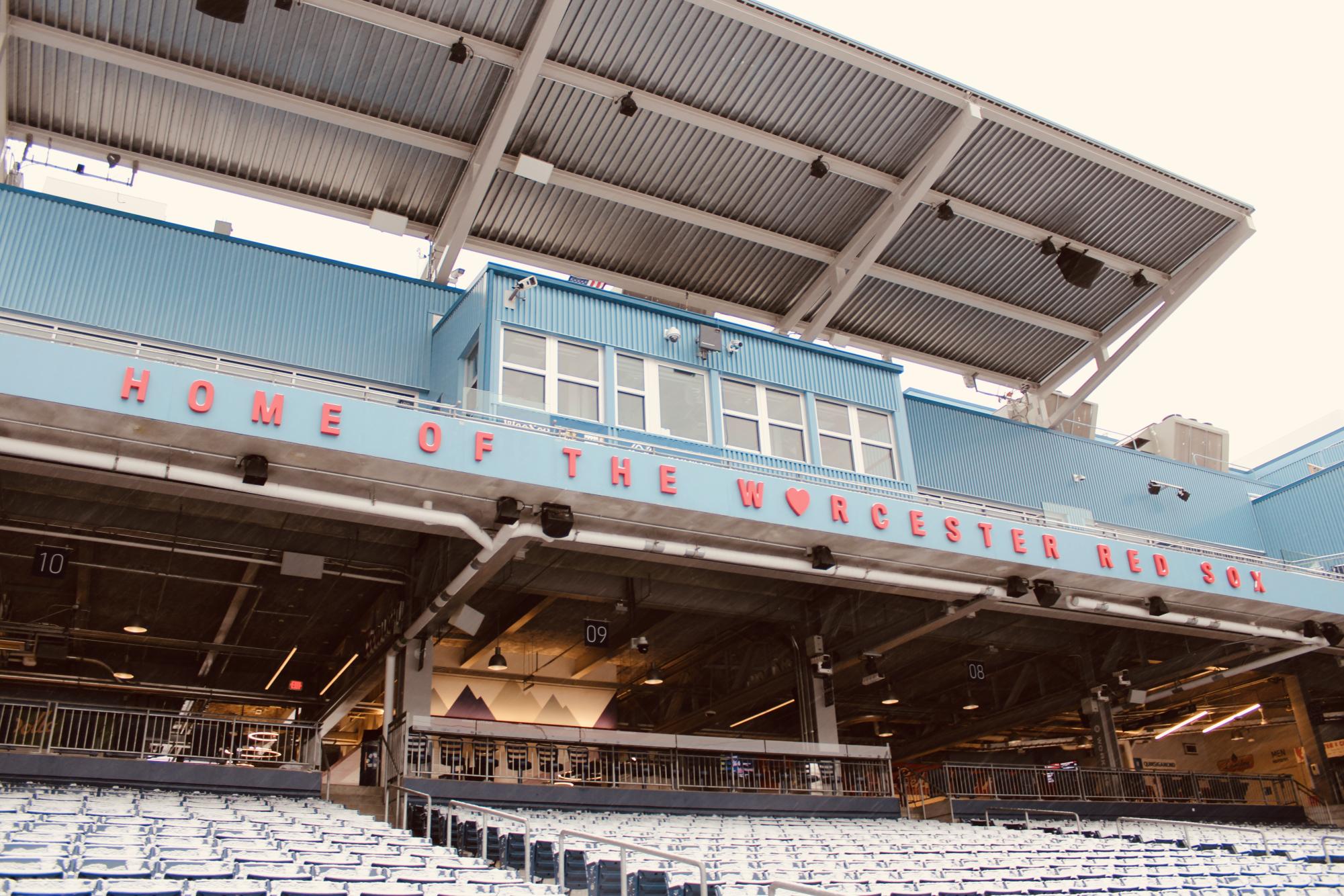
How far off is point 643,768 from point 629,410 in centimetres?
911

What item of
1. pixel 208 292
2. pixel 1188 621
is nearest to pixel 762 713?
pixel 1188 621

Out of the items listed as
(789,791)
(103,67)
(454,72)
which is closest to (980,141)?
(454,72)

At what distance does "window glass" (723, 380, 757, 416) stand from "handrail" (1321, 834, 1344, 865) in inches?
553

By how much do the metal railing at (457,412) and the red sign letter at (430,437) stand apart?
40cm

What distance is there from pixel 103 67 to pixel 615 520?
48.3 feet

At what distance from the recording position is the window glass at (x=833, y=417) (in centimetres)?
2280

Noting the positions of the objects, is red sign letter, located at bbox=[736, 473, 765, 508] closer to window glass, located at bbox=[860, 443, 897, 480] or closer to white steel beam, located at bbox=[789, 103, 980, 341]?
window glass, located at bbox=[860, 443, 897, 480]

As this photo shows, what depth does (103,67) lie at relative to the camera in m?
21.9

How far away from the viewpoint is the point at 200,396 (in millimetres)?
14969

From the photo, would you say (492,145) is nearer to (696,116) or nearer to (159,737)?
(696,116)

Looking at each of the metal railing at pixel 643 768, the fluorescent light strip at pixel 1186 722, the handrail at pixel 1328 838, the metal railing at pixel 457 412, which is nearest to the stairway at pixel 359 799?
the metal railing at pixel 643 768

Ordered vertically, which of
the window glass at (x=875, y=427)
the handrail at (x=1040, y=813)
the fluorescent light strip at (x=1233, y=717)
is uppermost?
the window glass at (x=875, y=427)

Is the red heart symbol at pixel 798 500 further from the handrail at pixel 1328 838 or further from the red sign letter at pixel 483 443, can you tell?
the handrail at pixel 1328 838

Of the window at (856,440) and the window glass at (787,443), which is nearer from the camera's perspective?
the window glass at (787,443)
